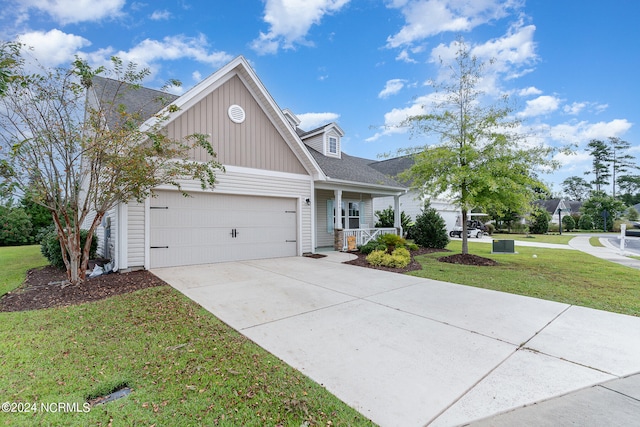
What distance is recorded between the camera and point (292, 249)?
1137 centimetres

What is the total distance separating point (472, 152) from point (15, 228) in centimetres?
2797

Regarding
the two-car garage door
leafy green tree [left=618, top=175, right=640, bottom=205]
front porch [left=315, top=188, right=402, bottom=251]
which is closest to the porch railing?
front porch [left=315, top=188, right=402, bottom=251]

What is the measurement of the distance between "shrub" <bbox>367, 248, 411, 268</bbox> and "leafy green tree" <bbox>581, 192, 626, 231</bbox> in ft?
131

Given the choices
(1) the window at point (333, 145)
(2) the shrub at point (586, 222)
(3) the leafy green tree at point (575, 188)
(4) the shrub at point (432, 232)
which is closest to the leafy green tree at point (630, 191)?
(3) the leafy green tree at point (575, 188)

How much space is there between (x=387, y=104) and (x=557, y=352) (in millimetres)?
15361

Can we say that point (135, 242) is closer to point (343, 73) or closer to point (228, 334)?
point (228, 334)

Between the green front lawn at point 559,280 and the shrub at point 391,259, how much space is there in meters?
0.68

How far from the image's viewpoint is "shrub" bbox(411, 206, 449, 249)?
1459 centimetres

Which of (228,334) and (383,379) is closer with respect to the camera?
(383,379)

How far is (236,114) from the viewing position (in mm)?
9820

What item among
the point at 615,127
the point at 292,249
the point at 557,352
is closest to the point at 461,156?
the point at 292,249

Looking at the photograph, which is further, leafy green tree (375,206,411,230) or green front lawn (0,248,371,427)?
leafy green tree (375,206,411,230)

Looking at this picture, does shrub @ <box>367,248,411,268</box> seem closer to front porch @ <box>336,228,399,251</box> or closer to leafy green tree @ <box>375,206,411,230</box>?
front porch @ <box>336,228,399,251</box>

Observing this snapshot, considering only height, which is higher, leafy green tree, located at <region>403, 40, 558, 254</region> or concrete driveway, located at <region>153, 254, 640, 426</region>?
leafy green tree, located at <region>403, 40, 558, 254</region>
